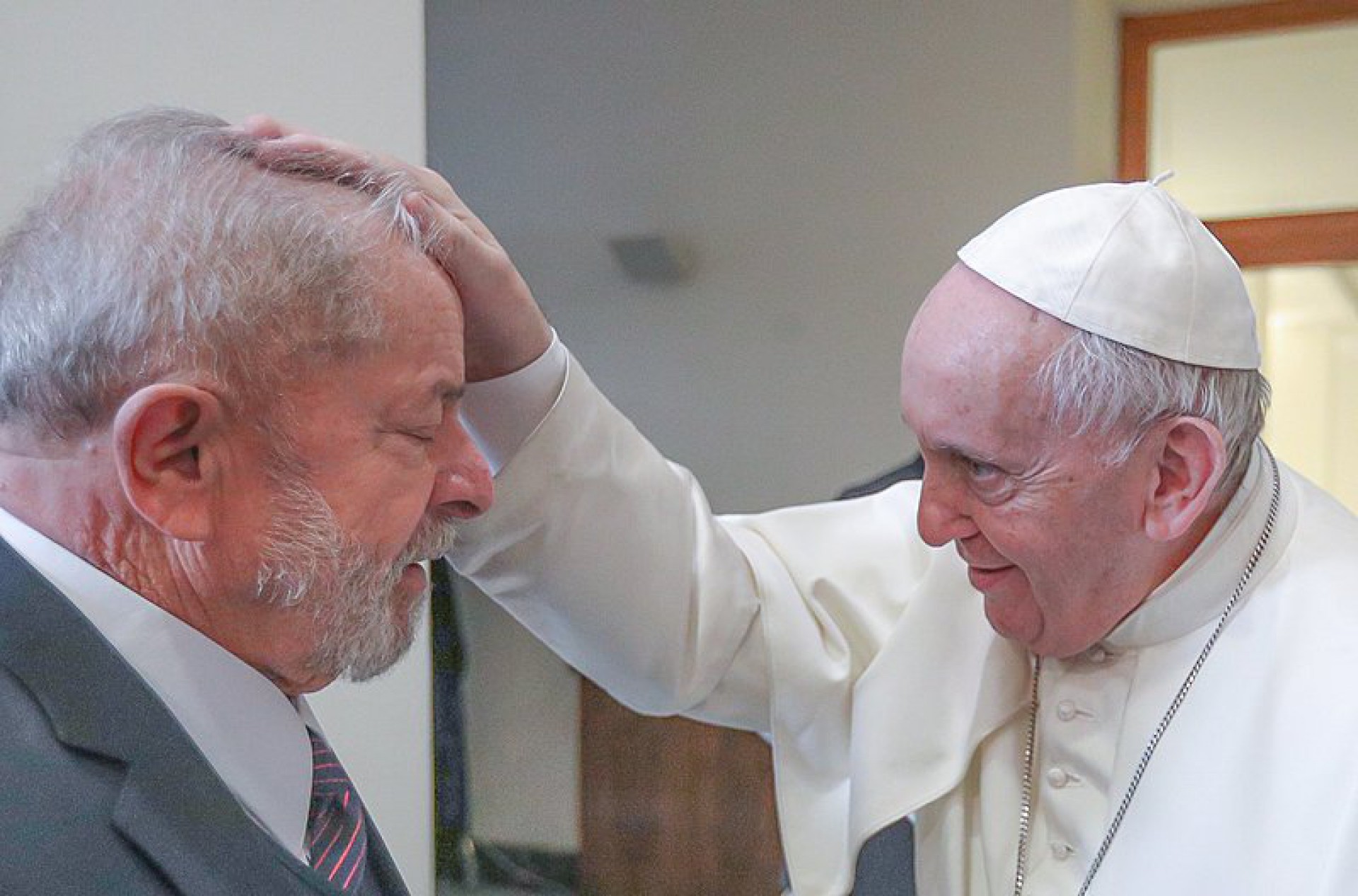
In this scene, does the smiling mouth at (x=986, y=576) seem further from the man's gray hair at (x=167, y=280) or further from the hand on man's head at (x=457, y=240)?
the man's gray hair at (x=167, y=280)

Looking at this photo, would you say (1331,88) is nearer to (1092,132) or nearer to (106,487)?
(1092,132)

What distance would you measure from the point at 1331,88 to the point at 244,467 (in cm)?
485

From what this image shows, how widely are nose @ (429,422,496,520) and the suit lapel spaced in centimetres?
33

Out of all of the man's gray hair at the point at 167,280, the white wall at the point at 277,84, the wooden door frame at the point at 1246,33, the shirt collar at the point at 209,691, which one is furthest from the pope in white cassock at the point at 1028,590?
the wooden door frame at the point at 1246,33

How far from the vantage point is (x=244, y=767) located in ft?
4.02

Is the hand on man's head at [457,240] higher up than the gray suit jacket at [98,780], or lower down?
higher up

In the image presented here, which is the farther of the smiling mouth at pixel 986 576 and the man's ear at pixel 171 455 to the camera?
the smiling mouth at pixel 986 576

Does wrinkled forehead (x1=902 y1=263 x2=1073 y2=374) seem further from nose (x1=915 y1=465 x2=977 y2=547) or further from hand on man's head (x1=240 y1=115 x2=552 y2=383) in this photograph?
hand on man's head (x1=240 y1=115 x2=552 y2=383)

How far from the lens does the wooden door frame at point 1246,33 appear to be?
5.14 m

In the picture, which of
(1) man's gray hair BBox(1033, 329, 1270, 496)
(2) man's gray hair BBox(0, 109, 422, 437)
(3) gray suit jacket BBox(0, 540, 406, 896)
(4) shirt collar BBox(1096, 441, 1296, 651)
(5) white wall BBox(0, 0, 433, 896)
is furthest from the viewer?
(5) white wall BBox(0, 0, 433, 896)

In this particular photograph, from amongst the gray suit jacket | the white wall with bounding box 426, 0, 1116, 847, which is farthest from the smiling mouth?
the white wall with bounding box 426, 0, 1116, 847

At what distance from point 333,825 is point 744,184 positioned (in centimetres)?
439

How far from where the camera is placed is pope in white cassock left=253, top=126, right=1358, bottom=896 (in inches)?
62.4

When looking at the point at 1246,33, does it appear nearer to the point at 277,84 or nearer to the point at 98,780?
the point at 277,84
